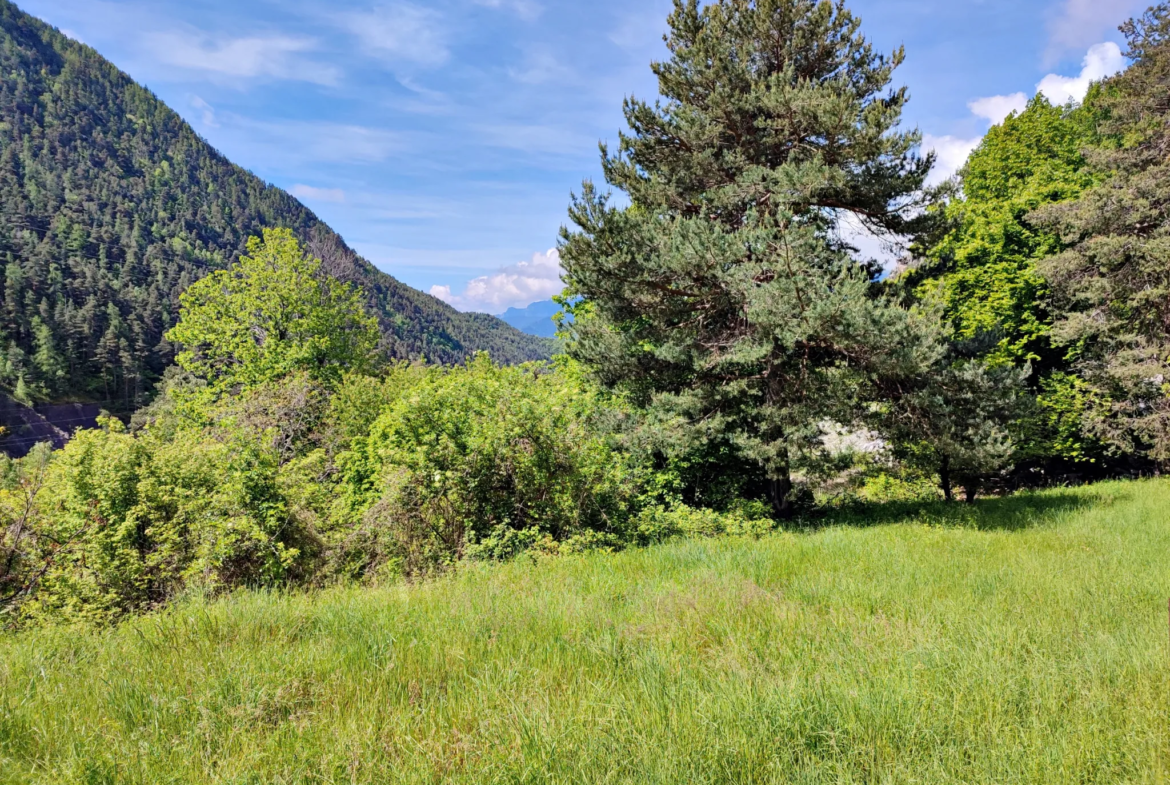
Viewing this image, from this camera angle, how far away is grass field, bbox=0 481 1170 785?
1927 millimetres

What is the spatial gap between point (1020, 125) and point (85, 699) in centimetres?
2583

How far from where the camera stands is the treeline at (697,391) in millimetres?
6863

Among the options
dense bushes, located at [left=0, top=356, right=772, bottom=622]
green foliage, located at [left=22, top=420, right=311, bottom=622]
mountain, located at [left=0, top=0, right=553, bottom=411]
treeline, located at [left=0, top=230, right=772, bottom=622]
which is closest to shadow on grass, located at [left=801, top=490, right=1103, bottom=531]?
treeline, located at [left=0, top=230, right=772, bottom=622]

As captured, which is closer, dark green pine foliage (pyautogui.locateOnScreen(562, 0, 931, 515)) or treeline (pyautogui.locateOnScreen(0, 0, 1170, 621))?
treeline (pyautogui.locateOnScreen(0, 0, 1170, 621))

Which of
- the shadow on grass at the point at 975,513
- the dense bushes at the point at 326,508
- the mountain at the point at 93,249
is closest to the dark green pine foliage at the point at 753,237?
the shadow on grass at the point at 975,513

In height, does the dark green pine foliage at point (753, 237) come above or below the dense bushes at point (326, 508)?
above

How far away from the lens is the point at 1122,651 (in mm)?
2783


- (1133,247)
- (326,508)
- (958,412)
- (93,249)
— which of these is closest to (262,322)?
(326,508)

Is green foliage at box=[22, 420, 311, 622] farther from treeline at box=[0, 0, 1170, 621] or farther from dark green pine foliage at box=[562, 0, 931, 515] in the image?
dark green pine foliage at box=[562, 0, 931, 515]

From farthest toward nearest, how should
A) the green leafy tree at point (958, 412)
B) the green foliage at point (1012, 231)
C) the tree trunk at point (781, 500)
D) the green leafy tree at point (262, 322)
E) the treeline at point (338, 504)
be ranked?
the green leafy tree at point (262, 322)
the green foliage at point (1012, 231)
the tree trunk at point (781, 500)
the green leafy tree at point (958, 412)
the treeline at point (338, 504)

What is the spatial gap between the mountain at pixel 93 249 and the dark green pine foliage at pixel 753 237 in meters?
3.85

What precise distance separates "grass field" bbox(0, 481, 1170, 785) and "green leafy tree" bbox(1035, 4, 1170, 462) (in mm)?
11544

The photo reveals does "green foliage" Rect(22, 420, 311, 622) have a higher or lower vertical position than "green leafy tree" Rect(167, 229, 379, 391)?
lower

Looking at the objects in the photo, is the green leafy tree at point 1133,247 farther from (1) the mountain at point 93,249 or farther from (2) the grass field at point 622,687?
(1) the mountain at point 93,249
